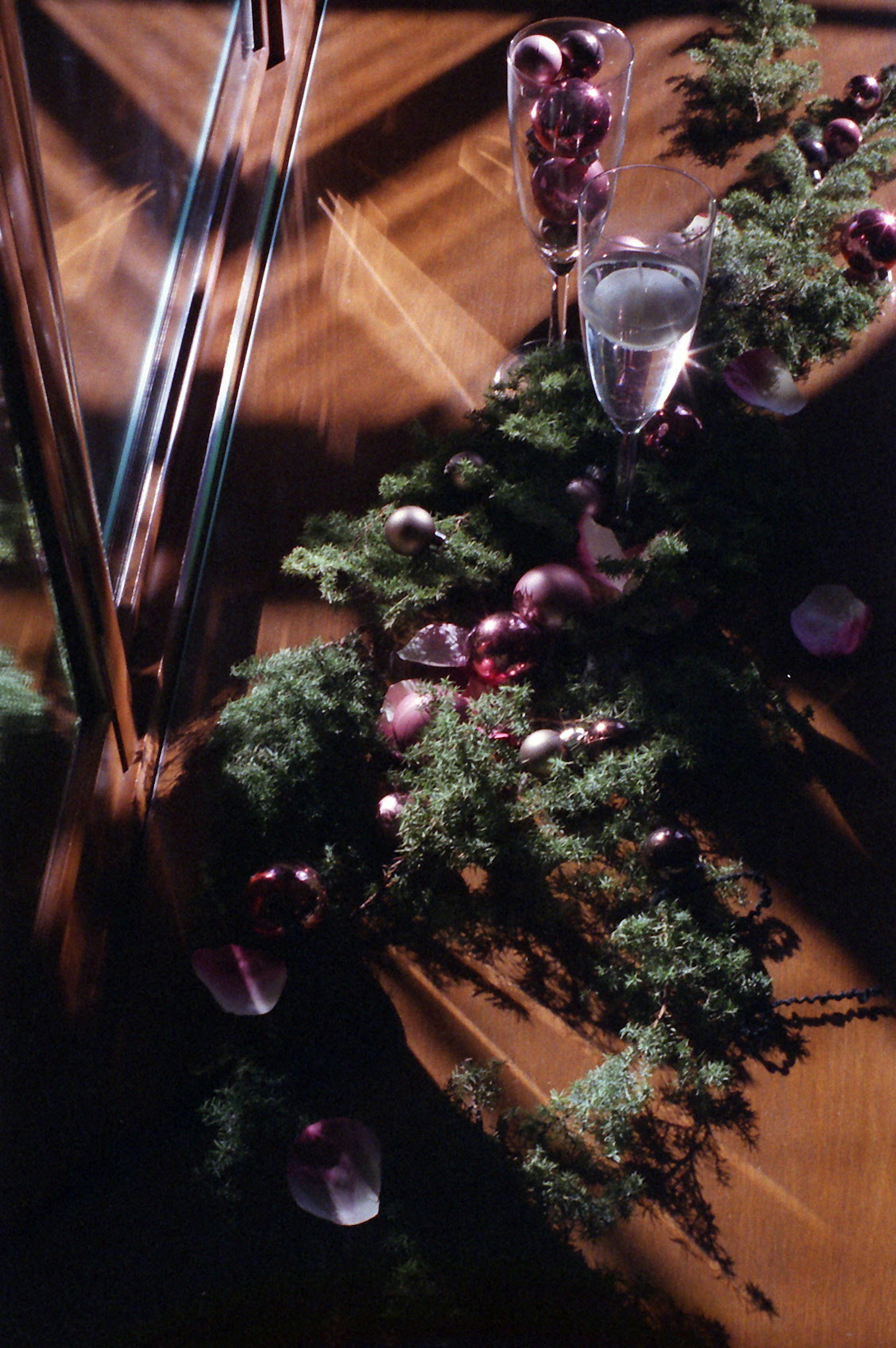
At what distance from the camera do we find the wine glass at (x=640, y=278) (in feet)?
2.01

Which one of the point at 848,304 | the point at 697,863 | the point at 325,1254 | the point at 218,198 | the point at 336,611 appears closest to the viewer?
the point at 325,1254

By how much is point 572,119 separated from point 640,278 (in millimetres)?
184

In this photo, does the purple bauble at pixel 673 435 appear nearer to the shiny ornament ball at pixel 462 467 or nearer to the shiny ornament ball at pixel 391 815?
the shiny ornament ball at pixel 462 467

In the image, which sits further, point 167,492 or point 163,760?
point 167,492

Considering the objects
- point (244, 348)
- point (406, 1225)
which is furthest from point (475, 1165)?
point (244, 348)

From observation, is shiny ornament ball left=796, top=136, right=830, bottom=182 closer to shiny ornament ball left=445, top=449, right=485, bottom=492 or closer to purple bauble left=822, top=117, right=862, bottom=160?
purple bauble left=822, top=117, right=862, bottom=160

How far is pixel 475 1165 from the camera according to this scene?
1.65ft

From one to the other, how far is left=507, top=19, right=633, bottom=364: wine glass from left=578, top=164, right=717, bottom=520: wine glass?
79 millimetres

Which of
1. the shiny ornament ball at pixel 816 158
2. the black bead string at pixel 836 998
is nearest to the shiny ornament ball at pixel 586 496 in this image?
the black bead string at pixel 836 998

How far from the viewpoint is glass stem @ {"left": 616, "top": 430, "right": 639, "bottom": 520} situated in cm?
71

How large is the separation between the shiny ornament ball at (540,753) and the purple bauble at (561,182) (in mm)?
367

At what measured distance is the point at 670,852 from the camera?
587mm

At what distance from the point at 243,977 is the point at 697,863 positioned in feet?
0.82

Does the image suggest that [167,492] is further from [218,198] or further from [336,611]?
[218,198]
